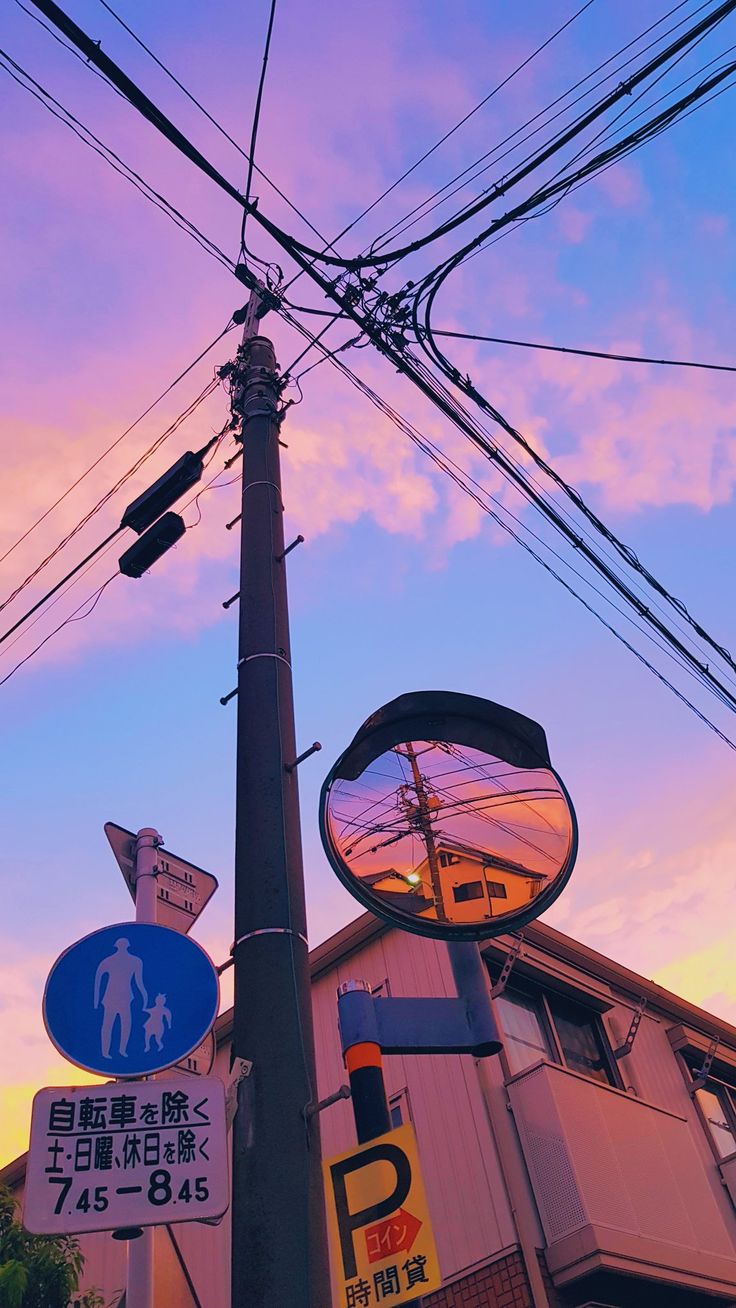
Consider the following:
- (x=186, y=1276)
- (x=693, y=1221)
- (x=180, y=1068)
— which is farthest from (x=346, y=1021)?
(x=693, y=1221)

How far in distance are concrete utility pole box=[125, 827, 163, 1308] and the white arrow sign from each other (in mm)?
62

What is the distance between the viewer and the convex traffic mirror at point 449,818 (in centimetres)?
545

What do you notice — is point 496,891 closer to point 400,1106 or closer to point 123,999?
point 123,999

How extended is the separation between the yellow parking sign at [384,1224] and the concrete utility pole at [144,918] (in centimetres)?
93

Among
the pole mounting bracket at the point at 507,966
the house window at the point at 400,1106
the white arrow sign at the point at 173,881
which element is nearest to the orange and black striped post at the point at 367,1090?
the white arrow sign at the point at 173,881

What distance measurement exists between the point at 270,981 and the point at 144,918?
183 centimetres

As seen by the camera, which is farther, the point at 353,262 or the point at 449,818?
the point at 353,262

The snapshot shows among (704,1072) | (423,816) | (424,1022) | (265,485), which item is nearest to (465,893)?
(423,816)

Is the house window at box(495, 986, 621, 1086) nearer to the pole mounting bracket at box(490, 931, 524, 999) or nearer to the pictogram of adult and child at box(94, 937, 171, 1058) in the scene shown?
the pole mounting bracket at box(490, 931, 524, 999)

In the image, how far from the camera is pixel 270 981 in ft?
14.3

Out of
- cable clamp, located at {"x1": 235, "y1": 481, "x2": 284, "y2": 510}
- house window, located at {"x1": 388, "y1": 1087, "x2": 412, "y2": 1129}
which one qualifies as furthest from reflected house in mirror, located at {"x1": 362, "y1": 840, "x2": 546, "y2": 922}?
house window, located at {"x1": 388, "y1": 1087, "x2": 412, "y2": 1129}

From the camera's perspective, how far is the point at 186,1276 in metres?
4.86

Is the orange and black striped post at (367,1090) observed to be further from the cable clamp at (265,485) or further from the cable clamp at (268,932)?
the cable clamp at (265,485)

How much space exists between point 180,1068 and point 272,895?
4.05ft
